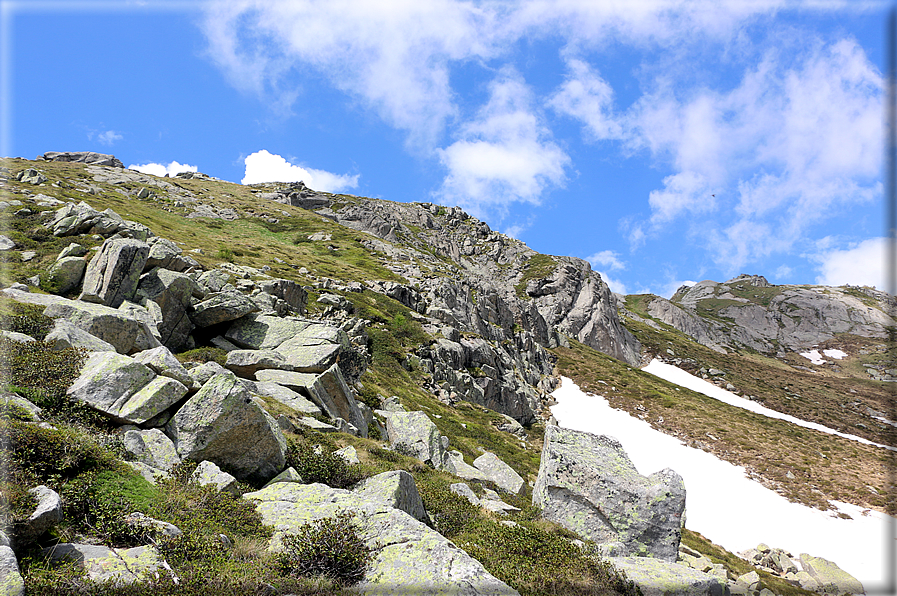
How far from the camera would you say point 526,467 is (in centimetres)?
2889

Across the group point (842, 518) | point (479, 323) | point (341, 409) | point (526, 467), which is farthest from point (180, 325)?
point (842, 518)

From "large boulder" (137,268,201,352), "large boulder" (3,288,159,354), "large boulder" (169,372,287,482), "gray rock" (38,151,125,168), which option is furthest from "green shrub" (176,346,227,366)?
"gray rock" (38,151,125,168)

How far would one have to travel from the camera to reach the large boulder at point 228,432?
9555 mm

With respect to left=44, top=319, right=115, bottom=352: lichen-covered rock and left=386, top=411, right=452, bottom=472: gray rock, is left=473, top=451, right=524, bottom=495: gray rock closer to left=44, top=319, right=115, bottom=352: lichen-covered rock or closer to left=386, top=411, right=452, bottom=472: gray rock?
left=386, top=411, right=452, bottom=472: gray rock

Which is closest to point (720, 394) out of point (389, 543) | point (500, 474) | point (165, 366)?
point (500, 474)

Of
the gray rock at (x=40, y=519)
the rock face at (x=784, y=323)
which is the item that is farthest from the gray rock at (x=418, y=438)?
the rock face at (x=784, y=323)

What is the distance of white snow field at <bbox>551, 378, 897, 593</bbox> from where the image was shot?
3184 cm

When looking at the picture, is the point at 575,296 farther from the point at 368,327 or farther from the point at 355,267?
the point at 368,327

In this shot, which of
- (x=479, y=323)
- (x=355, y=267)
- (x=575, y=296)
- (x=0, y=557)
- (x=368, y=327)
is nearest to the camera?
(x=0, y=557)

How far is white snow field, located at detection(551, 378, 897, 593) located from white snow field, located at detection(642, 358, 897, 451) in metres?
30.8

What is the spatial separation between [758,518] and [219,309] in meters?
48.9

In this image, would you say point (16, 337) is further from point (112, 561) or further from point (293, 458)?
point (112, 561)

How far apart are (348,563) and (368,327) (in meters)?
38.5

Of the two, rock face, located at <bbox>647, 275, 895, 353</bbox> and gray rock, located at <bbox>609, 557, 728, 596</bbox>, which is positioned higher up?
rock face, located at <bbox>647, 275, 895, 353</bbox>
